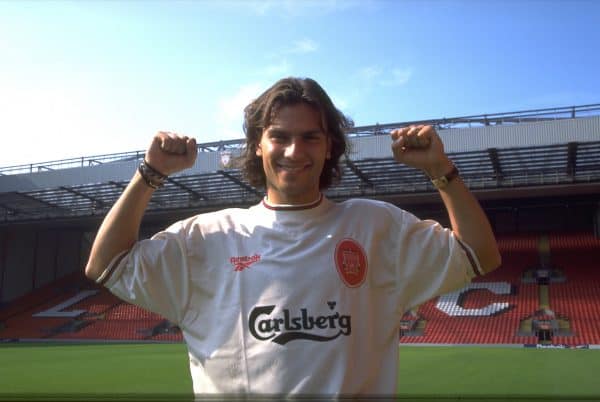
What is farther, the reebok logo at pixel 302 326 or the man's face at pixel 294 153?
the man's face at pixel 294 153

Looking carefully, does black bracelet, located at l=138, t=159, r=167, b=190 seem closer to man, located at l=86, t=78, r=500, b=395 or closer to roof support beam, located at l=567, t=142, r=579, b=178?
man, located at l=86, t=78, r=500, b=395

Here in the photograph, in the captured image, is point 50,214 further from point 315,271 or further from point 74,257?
point 315,271

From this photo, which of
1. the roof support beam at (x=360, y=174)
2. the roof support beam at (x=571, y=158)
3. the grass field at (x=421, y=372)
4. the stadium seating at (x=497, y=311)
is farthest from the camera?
the roof support beam at (x=360, y=174)

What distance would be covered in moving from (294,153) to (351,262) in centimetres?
29

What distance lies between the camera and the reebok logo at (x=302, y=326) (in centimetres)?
129

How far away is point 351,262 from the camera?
1381 millimetres

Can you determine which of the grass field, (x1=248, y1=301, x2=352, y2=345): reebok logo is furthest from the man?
the grass field

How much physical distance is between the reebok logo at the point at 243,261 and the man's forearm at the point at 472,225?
49 centimetres

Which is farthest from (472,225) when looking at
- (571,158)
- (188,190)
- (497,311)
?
(188,190)

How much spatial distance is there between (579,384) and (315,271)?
8.67 metres

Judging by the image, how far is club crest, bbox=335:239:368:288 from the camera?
1358 millimetres

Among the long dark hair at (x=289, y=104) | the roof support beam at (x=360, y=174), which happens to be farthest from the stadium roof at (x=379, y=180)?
the long dark hair at (x=289, y=104)

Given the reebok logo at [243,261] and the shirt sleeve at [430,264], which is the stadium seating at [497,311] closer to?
the shirt sleeve at [430,264]

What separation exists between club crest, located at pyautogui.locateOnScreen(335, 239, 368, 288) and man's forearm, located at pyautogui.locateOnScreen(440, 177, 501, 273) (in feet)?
0.80
